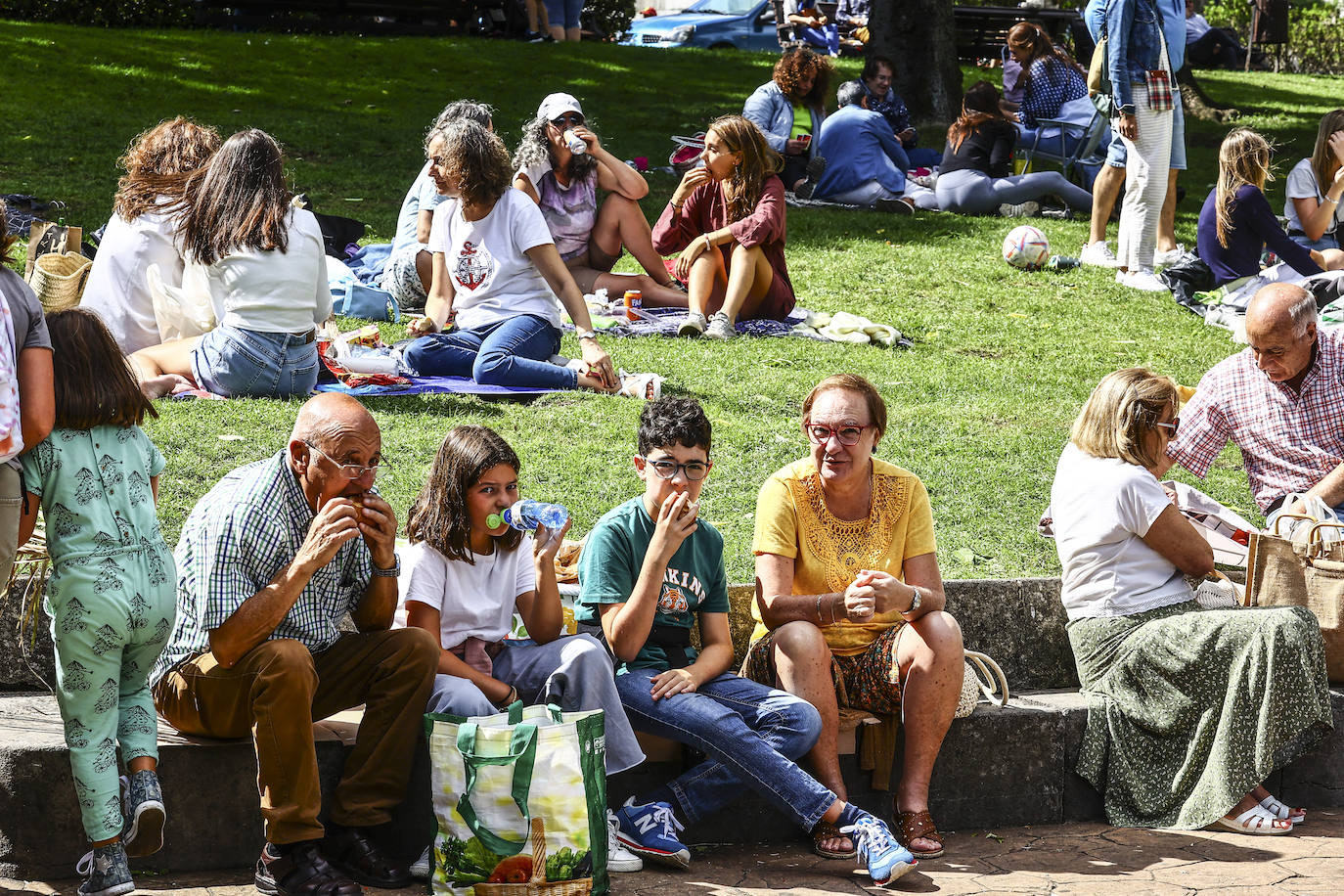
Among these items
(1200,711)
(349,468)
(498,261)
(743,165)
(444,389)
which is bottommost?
(1200,711)

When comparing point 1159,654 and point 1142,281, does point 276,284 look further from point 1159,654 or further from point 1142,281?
point 1142,281

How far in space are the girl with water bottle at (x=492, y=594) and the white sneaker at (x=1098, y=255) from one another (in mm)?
6902

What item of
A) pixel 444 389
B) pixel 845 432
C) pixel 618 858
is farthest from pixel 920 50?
pixel 618 858

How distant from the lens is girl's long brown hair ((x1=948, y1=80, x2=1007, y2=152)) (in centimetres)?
1145

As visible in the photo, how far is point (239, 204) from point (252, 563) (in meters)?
3.01

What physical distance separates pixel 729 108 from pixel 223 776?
→ 489 inches

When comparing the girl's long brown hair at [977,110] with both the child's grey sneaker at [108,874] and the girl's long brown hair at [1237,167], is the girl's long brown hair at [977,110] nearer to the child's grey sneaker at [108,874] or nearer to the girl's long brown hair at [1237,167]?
the girl's long brown hair at [1237,167]

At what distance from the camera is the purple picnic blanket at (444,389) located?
6.98 metres

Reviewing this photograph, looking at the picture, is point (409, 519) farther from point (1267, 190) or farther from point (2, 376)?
point (1267, 190)

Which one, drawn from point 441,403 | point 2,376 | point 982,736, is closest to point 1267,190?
point 441,403

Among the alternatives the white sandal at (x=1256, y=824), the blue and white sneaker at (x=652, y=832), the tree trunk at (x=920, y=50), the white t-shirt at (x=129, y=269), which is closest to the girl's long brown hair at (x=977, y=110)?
the tree trunk at (x=920, y=50)

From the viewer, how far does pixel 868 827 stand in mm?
4137

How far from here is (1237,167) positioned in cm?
848

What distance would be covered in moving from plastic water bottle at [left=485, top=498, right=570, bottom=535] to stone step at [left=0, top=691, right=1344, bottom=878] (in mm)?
669
